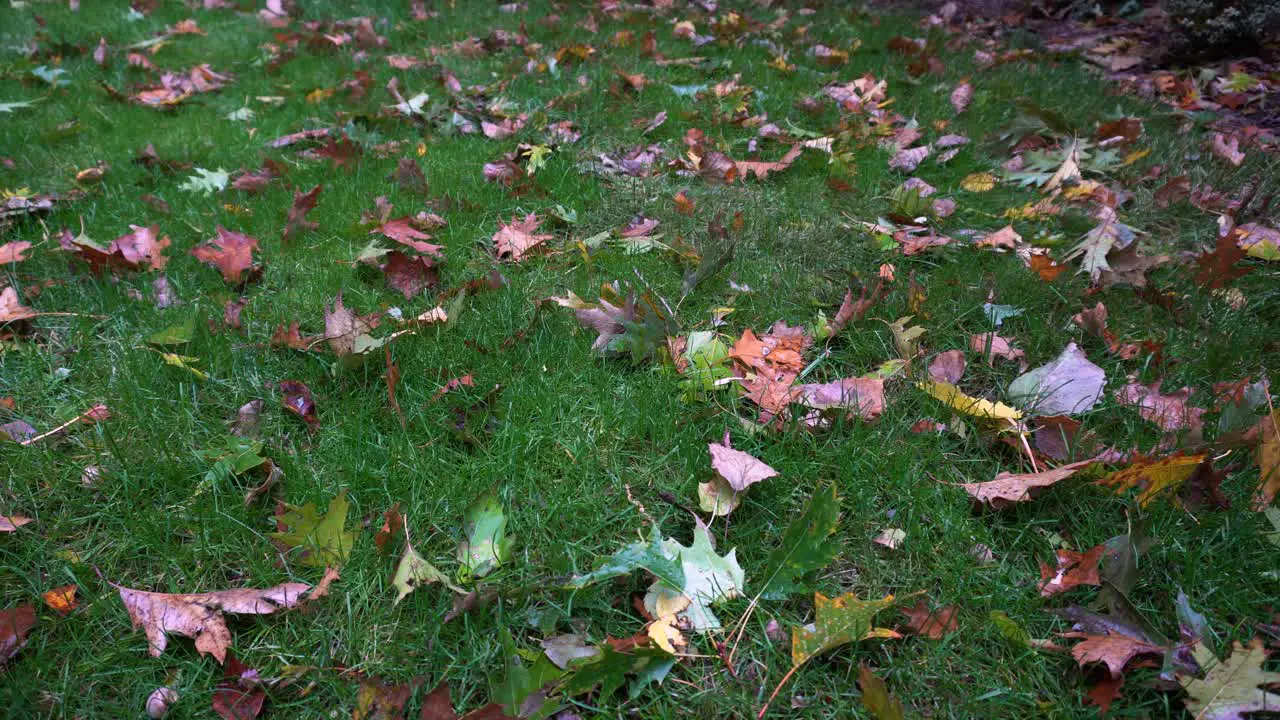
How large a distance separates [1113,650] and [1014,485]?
38cm

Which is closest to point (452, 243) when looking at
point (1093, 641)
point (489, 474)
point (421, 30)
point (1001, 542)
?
point (489, 474)

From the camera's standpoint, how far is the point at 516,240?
263 centimetres

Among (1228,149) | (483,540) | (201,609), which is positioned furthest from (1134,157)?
(201,609)

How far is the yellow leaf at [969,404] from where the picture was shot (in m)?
1.75

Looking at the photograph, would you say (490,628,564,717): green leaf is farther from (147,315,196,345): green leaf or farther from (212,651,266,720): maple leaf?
(147,315,196,345): green leaf

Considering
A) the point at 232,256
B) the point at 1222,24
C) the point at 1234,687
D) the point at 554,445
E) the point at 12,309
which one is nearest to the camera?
the point at 1234,687

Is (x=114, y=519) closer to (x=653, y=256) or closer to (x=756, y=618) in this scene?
(x=756, y=618)

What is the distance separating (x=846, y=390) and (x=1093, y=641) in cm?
75

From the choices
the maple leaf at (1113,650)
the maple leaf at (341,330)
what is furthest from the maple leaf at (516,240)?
the maple leaf at (1113,650)

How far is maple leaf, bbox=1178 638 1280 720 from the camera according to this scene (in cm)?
121

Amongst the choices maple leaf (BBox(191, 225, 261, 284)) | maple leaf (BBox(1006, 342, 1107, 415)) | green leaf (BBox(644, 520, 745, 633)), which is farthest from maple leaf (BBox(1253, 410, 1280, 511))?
maple leaf (BBox(191, 225, 261, 284))

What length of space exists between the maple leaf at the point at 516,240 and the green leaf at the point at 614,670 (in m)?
1.60

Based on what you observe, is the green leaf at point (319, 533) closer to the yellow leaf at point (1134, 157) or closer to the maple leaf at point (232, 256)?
the maple leaf at point (232, 256)

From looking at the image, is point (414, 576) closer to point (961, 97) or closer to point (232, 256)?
point (232, 256)
